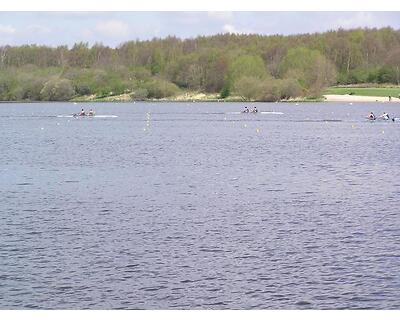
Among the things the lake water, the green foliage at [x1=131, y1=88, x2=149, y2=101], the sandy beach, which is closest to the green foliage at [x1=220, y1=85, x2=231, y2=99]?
the green foliage at [x1=131, y1=88, x2=149, y2=101]

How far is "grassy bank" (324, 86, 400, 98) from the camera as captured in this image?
505 feet

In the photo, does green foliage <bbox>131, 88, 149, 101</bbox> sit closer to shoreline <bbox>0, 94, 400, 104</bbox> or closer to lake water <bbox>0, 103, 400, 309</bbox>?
shoreline <bbox>0, 94, 400, 104</bbox>

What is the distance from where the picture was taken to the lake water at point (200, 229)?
68.9 ft

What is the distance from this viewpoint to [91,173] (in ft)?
146

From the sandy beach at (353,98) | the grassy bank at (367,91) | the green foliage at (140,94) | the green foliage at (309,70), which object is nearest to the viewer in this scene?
the sandy beach at (353,98)

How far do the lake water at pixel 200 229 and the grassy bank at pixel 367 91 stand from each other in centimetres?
9824

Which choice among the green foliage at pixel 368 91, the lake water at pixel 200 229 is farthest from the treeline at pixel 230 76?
the lake water at pixel 200 229

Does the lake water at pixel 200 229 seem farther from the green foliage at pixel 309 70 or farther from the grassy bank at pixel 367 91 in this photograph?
the grassy bank at pixel 367 91

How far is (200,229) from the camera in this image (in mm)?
28188

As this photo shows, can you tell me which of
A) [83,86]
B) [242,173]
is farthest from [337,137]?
[83,86]

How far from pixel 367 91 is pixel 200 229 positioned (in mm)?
135713

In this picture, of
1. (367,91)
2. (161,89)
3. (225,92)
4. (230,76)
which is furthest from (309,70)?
(161,89)
